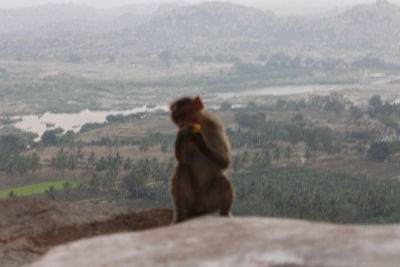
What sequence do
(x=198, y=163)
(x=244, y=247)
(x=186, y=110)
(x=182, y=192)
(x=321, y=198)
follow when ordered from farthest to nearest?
(x=321, y=198), (x=182, y=192), (x=198, y=163), (x=186, y=110), (x=244, y=247)

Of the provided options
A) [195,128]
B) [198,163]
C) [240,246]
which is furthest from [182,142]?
[240,246]

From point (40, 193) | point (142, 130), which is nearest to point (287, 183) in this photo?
point (40, 193)

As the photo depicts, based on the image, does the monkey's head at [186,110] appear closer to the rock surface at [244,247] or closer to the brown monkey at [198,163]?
the brown monkey at [198,163]

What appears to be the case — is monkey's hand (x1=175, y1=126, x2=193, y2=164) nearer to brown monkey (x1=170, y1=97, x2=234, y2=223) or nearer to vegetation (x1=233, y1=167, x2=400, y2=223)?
brown monkey (x1=170, y1=97, x2=234, y2=223)

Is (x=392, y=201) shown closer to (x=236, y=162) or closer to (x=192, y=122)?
(x=236, y=162)

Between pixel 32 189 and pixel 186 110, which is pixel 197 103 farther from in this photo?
pixel 32 189

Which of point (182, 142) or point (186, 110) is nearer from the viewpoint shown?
point (186, 110)

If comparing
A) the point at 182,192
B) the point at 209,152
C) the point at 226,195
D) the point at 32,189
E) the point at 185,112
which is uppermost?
the point at 185,112

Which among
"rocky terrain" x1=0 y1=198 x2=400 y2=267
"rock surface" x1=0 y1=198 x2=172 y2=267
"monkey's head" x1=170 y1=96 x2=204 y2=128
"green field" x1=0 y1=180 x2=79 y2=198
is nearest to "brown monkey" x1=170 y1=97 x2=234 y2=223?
"monkey's head" x1=170 y1=96 x2=204 y2=128
